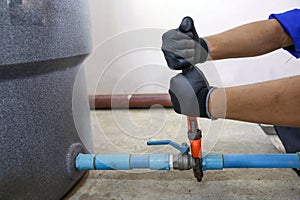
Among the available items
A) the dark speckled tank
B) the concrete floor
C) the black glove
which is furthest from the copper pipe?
the black glove

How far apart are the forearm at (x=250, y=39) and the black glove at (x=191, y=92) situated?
16 cm

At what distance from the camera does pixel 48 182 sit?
56 centimetres

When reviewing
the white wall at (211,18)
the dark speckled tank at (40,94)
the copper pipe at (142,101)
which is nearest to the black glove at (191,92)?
the dark speckled tank at (40,94)

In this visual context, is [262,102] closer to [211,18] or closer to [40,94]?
[40,94]

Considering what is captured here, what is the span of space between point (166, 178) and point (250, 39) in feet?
1.34

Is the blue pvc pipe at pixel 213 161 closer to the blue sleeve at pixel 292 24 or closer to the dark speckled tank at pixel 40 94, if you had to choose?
the dark speckled tank at pixel 40 94

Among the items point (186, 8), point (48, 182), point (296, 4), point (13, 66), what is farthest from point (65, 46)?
point (296, 4)

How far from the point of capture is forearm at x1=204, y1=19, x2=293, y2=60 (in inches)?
25.0

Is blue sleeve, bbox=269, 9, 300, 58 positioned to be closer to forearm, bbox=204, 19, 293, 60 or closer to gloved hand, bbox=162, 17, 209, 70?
forearm, bbox=204, 19, 293, 60

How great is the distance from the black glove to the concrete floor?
12 cm

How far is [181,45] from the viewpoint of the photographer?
0.49m

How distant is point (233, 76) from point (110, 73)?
0.86m

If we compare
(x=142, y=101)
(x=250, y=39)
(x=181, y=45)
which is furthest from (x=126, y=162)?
(x=142, y=101)

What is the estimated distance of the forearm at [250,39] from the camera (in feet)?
2.09
